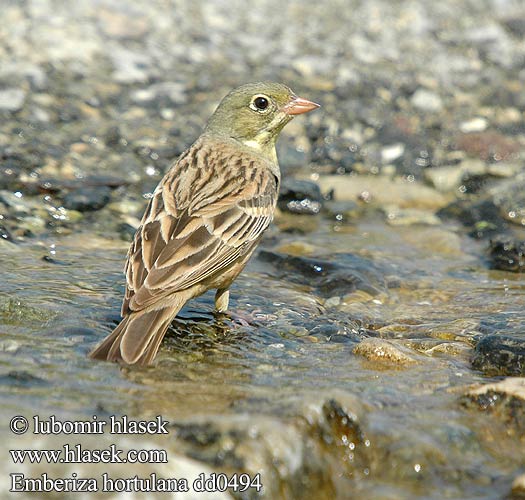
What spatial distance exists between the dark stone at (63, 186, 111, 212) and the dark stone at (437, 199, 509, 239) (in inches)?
122

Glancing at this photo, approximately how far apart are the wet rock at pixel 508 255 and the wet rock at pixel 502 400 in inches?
119

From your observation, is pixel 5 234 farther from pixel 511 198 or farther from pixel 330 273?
pixel 511 198

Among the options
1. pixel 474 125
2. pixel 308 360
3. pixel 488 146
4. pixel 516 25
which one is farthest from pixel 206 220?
pixel 516 25

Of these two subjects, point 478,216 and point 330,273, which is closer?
point 330,273

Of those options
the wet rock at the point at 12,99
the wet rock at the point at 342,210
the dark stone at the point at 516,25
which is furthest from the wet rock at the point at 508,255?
the dark stone at the point at 516,25

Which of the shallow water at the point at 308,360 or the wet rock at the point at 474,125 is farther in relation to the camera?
the wet rock at the point at 474,125

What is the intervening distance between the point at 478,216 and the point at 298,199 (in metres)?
1.64

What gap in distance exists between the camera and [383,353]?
5.38 meters

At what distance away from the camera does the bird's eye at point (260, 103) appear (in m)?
7.37

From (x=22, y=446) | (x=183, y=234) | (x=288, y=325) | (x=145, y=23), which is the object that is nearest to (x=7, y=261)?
(x=183, y=234)

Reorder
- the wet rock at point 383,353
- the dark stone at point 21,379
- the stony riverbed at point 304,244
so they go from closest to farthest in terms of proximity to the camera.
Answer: the stony riverbed at point 304,244 < the dark stone at point 21,379 < the wet rock at point 383,353

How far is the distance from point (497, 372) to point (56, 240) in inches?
141

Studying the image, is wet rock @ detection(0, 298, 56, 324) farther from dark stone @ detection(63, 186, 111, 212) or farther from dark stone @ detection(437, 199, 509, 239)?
dark stone @ detection(437, 199, 509, 239)

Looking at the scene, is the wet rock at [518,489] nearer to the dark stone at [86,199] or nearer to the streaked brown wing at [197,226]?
the streaked brown wing at [197,226]
